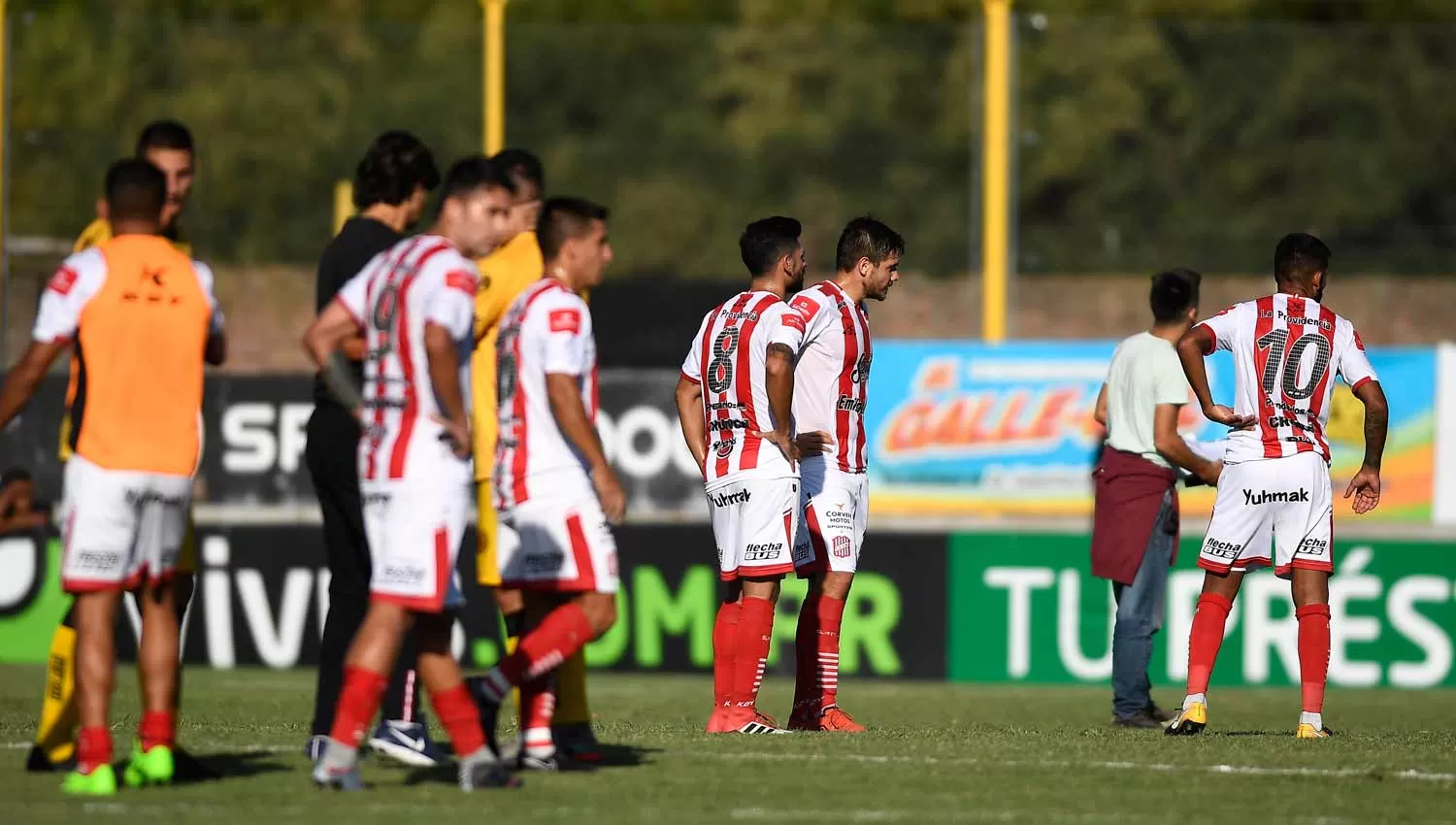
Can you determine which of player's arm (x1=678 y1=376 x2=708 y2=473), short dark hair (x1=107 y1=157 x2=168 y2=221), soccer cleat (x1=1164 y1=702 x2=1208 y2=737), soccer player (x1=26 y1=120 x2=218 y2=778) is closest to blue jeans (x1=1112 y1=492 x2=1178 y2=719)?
soccer cleat (x1=1164 y1=702 x2=1208 y2=737)

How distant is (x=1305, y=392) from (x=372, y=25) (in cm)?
1516

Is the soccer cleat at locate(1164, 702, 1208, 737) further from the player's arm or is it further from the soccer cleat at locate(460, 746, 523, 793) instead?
the soccer cleat at locate(460, 746, 523, 793)

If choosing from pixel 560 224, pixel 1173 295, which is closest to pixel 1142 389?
pixel 1173 295

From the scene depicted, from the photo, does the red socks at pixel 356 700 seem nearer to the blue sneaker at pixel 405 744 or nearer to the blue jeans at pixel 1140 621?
the blue sneaker at pixel 405 744

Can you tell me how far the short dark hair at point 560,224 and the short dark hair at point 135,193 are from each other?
4.15ft

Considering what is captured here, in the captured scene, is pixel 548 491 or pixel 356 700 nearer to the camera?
pixel 356 700

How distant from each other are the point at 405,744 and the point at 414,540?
1232mm

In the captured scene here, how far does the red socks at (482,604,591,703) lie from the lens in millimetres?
7223

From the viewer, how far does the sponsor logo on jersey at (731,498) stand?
30.4 feet

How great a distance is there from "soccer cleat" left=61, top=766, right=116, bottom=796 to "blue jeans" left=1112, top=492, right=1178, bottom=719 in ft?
18.2

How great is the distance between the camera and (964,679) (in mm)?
15758

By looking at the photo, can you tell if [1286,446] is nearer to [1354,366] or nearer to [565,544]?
[1354,366]

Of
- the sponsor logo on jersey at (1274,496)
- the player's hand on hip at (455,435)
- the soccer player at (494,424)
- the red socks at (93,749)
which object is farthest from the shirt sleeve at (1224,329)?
the red socks at (93,749)

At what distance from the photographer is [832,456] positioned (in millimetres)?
9656
